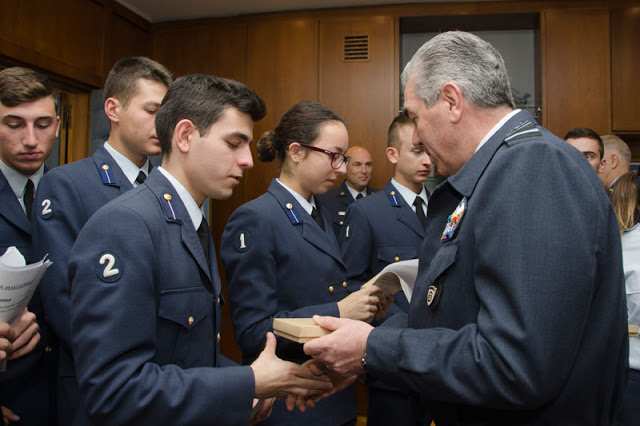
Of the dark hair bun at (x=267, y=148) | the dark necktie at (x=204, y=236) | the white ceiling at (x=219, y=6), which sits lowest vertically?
the dark necktie at (x=204, y=236)

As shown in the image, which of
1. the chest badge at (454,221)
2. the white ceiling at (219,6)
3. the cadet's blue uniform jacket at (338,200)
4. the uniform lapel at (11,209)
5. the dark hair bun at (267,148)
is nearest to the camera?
the chest badge at (454,221)

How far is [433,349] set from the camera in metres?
1.00

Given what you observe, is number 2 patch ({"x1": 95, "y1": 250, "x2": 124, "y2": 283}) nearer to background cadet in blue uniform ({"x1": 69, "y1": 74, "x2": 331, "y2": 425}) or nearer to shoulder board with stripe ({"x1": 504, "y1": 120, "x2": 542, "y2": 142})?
background cadet in blue uniform ({"x1": 69, "y1": 74, "x2": 331, "y2": 425})

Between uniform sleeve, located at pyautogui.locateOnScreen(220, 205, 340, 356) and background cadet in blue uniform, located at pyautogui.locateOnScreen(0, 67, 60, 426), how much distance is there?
2.29 ft

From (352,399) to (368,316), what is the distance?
34 centimetres

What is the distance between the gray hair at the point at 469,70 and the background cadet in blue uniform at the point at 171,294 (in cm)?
54

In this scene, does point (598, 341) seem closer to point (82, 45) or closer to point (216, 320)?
point (216, 320)

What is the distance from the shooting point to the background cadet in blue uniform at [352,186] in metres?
4.48

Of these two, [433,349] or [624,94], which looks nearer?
[433,349]

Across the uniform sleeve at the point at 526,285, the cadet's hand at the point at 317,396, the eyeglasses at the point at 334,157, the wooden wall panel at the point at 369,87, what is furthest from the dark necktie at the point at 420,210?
the wooden wall panel at the point at 369,87

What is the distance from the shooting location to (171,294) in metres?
1.11

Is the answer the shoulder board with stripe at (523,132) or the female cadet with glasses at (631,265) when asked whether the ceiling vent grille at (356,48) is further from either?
the shoulder board with stripe at (523,132)

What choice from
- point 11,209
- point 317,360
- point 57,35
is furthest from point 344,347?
point 57,35

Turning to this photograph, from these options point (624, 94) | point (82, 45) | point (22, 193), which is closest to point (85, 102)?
point (82, 45)
